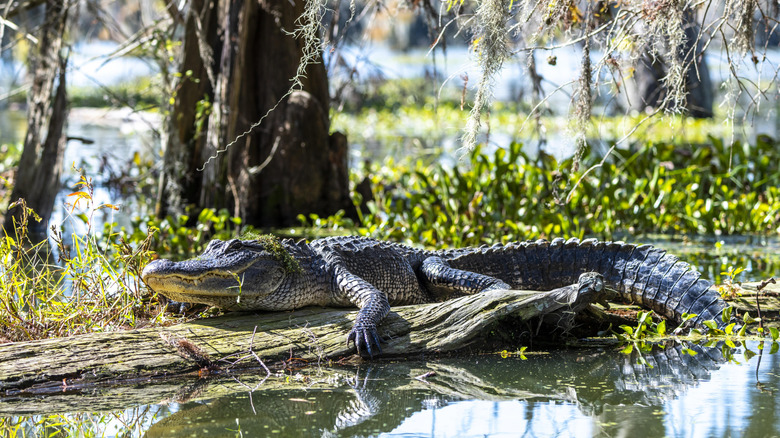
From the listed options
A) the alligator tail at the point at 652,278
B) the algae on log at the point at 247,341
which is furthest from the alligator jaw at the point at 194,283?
the alligator tail at the point at 652,278

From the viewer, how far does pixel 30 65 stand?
9781mm

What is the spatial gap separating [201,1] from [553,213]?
440cm

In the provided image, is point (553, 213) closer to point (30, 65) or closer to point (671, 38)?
point (671, 38)

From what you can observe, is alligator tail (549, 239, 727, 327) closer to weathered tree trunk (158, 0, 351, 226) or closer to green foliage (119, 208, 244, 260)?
green foliage (119, 208, 244, 260)

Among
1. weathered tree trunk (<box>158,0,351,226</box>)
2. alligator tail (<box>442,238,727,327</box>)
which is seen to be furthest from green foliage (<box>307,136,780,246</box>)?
alligator tail (<box>442,238,727,327</box>)

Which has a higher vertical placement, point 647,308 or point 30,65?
point 30,65

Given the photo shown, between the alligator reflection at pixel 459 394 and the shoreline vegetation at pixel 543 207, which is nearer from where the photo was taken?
the alligator reflection at pixel 459 394

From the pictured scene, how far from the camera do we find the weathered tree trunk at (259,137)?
352 inches

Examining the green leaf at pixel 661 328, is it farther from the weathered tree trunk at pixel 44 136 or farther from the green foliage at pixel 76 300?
the weathered tree trunk at pixel 44 136

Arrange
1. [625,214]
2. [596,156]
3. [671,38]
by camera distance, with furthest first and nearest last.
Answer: [596,156], [625,214], [671,38]

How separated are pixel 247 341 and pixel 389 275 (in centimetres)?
140

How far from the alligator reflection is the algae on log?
0.77ft

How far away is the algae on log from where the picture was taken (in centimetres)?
426

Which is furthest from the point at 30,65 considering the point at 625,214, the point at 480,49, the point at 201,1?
the point at 625,214
